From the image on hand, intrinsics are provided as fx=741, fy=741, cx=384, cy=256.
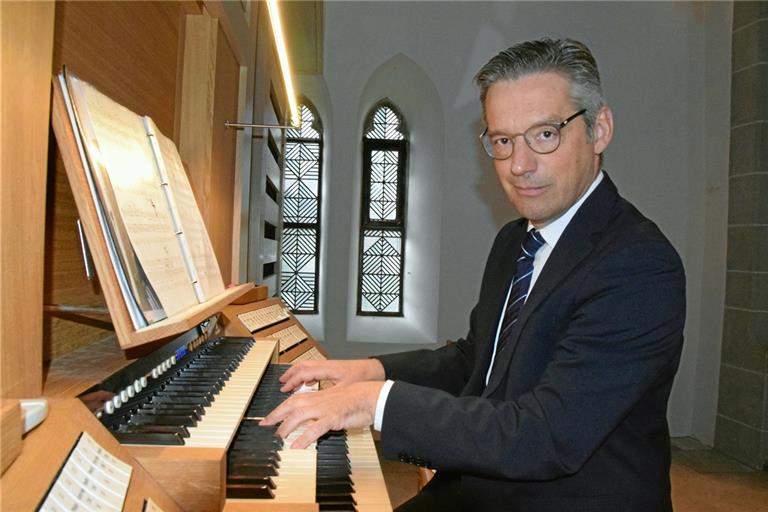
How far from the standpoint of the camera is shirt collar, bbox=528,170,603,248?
186cm

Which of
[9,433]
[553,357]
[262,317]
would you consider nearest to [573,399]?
[553,357]

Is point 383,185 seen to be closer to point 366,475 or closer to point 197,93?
point 197,93

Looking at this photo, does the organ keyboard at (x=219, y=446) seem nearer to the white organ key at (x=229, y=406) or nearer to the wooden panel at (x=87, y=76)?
the white organ key at (x=229, y=406)

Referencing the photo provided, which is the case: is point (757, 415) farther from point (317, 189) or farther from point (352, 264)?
point (317, 189)

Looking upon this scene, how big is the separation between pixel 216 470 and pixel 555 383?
2.34 ft

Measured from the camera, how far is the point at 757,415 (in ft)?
19.4

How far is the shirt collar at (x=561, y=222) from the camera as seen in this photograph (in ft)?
6.10

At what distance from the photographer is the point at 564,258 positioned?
1712 mm

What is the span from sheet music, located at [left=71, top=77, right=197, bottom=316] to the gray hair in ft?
2.84

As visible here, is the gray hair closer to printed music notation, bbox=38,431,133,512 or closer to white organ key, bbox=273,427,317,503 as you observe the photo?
white organ key, bbox=273,427,317,503

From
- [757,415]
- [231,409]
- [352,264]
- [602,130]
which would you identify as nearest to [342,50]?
[352,264]

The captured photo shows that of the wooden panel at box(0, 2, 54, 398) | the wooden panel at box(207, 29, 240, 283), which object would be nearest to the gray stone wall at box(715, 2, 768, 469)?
the wooden panel at box(207, 29, 240, 283)

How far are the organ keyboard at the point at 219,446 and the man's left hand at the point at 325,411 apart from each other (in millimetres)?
73

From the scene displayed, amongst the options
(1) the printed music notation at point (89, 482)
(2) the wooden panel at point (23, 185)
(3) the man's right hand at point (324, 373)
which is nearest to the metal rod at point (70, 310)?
(2) the wooden panel at point (23, 185)
